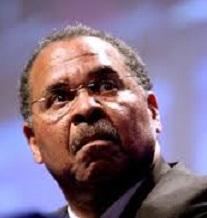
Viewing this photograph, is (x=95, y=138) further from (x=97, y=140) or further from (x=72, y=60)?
(x=72, y=60)

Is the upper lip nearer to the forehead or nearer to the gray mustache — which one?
the gray mustache

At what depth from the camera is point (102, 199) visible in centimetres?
125

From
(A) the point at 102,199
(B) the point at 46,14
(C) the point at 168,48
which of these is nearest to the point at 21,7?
(B) the point at 46,14

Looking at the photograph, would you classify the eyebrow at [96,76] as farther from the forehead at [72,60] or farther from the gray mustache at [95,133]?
the gray mustache at [95,133]

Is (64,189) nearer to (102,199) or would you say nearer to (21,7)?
(102,199)

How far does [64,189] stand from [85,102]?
0.21m

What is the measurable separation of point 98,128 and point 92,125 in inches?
0.5

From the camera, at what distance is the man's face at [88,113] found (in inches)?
46.9

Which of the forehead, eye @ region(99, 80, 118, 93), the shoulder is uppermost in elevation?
the forehead

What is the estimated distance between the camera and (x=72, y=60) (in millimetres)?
1300

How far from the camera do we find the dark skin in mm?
1194

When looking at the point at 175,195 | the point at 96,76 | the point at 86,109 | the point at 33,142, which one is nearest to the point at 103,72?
the point at 96,76

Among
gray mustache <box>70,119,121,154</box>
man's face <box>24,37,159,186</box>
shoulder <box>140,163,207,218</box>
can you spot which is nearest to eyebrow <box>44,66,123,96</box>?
man's face <box>24,37,159,186</box>

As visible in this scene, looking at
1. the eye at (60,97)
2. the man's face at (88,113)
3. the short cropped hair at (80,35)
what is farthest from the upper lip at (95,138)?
the short cropped hair at (80,35)
